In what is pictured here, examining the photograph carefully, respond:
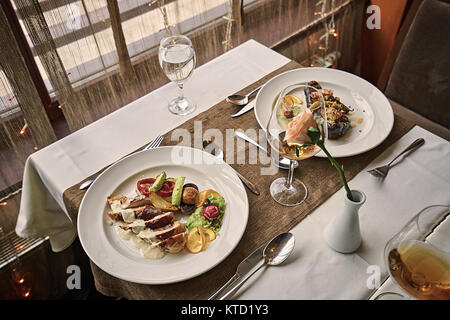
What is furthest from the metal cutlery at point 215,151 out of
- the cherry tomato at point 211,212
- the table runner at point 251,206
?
the cherry tomato at point 211,212

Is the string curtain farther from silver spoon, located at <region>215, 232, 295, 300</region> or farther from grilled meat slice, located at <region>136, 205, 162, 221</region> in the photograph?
silver spoon, located at <region>215, 232, 295, 300</region>

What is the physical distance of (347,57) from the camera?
2.76 m

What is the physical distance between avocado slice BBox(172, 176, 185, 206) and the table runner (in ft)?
0.55

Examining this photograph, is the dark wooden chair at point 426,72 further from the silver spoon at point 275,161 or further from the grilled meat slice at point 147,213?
the grilled meat slice at point 147,213

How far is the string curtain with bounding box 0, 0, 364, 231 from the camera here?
1405mm

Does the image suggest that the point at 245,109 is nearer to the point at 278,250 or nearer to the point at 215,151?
the point at 215,151

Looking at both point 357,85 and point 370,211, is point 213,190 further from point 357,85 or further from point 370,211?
point 357,85

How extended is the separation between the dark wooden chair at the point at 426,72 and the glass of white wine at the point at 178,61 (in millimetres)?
942

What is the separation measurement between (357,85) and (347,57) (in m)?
1.71

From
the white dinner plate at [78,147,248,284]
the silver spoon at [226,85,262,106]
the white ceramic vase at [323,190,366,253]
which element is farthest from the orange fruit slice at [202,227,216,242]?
the silver spoon at [226,85,262,106]

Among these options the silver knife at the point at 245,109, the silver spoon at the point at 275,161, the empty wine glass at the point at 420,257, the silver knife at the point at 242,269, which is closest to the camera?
the empty wine glass at the point at 420,257

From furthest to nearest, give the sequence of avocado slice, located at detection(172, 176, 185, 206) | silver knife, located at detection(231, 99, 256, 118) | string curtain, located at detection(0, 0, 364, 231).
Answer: string curtain, located at detection(0, 0, 364, 231) < silver knife, located at detection(231, 99, 256, 118) < avocado slice, located at detection(172, 176, 185, 206)

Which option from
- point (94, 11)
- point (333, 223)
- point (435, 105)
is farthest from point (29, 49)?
point (435, 105)

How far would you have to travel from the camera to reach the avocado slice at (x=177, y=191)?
0.91 m
